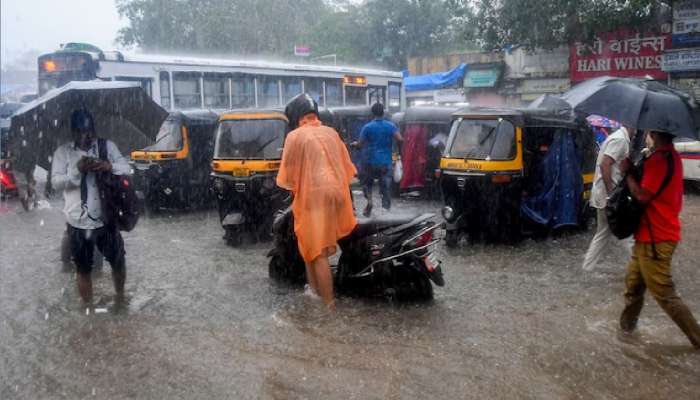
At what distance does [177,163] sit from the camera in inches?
460


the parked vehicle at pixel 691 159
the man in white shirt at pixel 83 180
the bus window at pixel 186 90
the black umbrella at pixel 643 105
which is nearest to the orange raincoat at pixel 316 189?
the man in white shirt at pixel 83 180

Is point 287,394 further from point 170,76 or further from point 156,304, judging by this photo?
point 170,76

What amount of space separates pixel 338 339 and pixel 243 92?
1316cm

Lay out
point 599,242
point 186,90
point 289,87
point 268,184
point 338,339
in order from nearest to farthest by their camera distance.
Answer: point 338,339 → point 599,242 → point 268,184 → point 186,90 → point 289,87

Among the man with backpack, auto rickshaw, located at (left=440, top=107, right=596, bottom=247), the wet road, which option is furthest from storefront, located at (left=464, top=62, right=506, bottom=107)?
the man with backpack

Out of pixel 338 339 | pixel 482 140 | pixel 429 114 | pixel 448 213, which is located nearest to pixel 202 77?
pixel 429 114

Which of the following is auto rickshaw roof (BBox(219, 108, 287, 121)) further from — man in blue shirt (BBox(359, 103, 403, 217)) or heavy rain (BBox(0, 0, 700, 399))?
man in blue shirt (BBox(359, 103, 403, 217))

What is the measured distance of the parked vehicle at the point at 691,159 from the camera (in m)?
13.0

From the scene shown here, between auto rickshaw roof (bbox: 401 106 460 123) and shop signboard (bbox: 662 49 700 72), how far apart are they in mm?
10389

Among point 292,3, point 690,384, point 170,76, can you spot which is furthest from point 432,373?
point 292,3

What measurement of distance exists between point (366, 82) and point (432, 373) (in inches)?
713

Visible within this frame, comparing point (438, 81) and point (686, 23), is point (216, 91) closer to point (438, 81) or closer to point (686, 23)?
point (686, 23)

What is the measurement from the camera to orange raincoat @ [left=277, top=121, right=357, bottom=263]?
5637 millimetres

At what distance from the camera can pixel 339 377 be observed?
444cm
